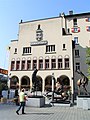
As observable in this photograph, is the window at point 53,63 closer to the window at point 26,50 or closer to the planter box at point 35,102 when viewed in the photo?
the window at point 26,50

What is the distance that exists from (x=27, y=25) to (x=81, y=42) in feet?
47.9

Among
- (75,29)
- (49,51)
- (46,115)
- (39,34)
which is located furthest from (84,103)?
(75,29)

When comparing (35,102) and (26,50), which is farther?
(26,50)

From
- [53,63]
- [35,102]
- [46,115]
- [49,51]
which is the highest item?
[49,51]

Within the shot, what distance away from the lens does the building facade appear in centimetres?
3594

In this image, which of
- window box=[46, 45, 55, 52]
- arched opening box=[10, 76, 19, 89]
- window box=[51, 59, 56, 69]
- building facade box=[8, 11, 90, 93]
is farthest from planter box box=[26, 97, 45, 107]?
arched opening box=[10, 76, 19, 89]

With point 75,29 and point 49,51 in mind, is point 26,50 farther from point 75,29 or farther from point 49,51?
point 75,29

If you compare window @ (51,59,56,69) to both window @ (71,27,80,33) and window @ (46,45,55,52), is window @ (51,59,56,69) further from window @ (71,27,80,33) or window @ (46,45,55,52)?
window @ (71,27,80,33)

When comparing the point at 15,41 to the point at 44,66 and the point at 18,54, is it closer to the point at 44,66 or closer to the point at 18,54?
the point at 18,54

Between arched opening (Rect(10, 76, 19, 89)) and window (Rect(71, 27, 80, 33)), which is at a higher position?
window (Rect(71, 27, 80, 33))

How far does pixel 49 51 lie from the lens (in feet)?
124

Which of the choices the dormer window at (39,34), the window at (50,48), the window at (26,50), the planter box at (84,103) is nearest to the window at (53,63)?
the window at (50,48)

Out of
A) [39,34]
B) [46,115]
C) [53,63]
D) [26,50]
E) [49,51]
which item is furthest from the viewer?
[26,50]

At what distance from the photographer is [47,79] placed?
37.8m
